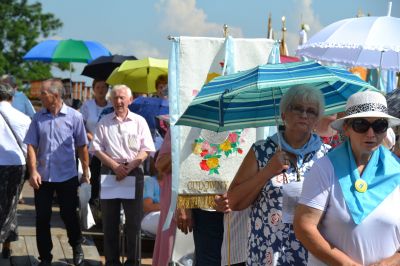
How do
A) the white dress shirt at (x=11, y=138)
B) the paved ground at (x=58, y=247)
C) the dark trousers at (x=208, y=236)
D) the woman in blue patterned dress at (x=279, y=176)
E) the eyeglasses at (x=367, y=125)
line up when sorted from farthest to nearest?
the paved ground at (x=58, y=247) → the white dress shirt at (x=11, y=138) → the dark trousers at (x=208, y=236) → the woman in blue patterned dress at (x=279, y=176) → the eyeglasses at (x=367, y=125)

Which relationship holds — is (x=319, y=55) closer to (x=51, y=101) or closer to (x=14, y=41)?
(x=51, y=101)

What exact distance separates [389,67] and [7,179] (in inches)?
166

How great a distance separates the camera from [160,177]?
711 cm

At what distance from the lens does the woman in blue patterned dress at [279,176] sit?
15.5 feet

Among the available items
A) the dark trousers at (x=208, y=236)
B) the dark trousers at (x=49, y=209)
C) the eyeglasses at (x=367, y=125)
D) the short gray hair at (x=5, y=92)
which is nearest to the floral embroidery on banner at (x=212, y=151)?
the dark trousers at (x=208, y=236)

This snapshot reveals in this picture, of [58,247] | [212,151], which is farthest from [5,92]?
[212,151]

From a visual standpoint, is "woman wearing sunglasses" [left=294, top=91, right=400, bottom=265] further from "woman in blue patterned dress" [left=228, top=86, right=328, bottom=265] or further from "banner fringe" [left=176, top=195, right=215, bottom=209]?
"banner fringe" [left=176, top=195, right=215, bottom=209]

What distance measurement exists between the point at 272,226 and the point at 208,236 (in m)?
1.32

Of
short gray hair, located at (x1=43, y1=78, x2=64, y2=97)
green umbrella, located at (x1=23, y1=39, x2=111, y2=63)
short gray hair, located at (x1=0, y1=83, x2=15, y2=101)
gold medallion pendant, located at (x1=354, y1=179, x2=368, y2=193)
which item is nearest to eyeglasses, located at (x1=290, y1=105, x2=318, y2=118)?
gold medallion pendant, located at (x1=354, y1=179, x2=368, y2=193)

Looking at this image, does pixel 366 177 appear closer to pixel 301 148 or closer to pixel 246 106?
pixel 301 148

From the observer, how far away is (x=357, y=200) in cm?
379

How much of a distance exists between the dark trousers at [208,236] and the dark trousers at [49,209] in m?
2.43

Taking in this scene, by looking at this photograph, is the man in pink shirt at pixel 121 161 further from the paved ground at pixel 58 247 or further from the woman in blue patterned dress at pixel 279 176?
the woman in blue patterned dress at pixel 279 176

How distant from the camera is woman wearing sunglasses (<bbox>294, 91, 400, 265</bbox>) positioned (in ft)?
12.5
